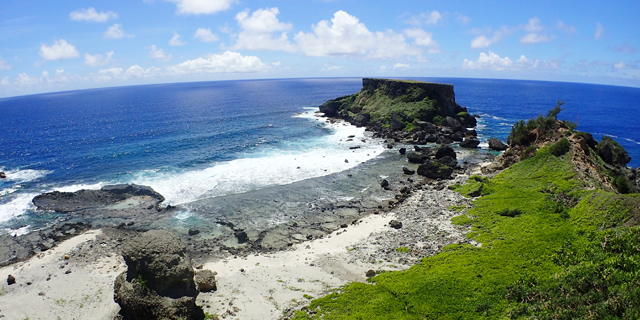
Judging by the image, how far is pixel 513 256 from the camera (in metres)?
24.3

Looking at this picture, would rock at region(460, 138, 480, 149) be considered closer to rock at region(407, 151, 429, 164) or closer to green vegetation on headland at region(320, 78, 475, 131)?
rock at region(407, 151, 429, 164)

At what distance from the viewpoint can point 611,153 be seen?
52.0 meters

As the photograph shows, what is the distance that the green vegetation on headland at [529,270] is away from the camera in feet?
55.9

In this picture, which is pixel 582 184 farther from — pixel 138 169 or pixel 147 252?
pixel 138 169

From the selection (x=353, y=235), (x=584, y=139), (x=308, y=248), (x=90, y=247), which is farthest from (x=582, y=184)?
(x=90, y=247)

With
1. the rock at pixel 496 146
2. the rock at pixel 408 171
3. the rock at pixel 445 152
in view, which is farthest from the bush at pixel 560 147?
the rock at pixel 496 146

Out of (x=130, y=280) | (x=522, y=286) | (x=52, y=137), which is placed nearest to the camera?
(x=522, y=286)

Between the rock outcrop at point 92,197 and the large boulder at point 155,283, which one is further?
the rock outcrop at point 92,197

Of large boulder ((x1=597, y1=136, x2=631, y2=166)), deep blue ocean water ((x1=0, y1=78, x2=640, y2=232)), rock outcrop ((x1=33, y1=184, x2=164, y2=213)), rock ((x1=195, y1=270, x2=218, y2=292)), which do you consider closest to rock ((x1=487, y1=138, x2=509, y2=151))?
deep blue ocean water ((x1=0, y1=78, x2=640, y2=232))

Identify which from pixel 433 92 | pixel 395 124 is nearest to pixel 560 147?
pixel 395 124

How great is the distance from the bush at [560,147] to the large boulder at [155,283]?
46.8m

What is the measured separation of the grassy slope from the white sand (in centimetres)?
1819

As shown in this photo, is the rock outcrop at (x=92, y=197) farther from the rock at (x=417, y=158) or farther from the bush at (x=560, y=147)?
the bush at (x=560, y=147)

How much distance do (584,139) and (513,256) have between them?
34459 millimetres
